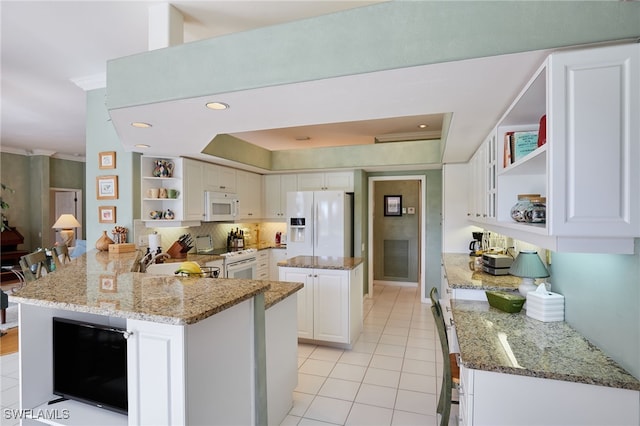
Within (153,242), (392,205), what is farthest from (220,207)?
(392,205)

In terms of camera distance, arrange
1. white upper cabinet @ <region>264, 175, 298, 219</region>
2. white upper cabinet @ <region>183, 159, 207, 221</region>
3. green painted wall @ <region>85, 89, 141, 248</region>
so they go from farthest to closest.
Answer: white upper cabinet @ <region>264, 175, 298, 219</region>, white upper cabinet @ <region>183, 159, 207, 221</region>, green painted wall @ <region>85, 89, 141, 248</region>

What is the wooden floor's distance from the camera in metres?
3.61

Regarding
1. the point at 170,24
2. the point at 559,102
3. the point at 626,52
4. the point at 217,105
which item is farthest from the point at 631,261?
the point at 170,24

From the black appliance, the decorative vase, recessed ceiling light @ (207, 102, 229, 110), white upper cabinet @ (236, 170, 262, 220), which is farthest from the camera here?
white upper cabinet @ (236, 170, 262, 220)

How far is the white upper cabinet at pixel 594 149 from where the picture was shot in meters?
1.29

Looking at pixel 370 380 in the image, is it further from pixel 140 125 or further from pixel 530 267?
pixel 140 125

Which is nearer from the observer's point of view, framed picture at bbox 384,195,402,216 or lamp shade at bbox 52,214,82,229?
lamp shade at bbox 52,214,82,229

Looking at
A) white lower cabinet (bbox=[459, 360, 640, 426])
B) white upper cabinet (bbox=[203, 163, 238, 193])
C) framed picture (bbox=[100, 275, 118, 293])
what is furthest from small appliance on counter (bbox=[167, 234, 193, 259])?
white lower cabinet (bbox=[459, 360, 640, 426])

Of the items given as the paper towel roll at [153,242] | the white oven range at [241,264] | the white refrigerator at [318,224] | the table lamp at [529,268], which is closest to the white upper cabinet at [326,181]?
the white refrigerator at [318,224]

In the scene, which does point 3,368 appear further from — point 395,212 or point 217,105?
point 395,212

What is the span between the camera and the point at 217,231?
5.44m

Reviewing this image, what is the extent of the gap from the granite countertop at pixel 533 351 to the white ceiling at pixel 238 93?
138cm

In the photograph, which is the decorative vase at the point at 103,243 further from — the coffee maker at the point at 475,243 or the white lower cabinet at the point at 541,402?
the coffee maker at the point at 475,243

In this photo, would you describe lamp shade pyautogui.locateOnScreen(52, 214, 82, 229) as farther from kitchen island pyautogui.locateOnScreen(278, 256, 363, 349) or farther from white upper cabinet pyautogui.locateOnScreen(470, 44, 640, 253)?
white upper cabinet pyautogui.locateOnScreen(470, 44, 640, 253)
